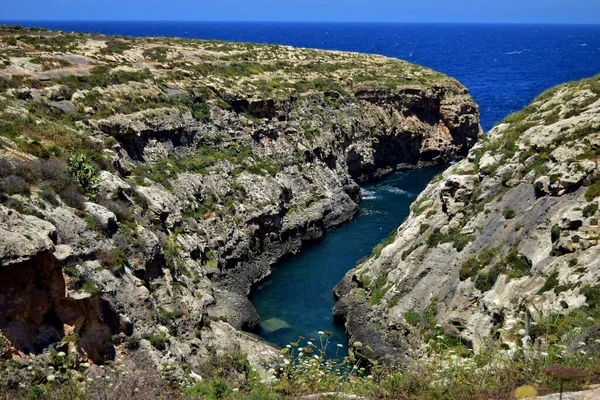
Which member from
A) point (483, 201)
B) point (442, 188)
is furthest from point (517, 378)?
point (442, 188)

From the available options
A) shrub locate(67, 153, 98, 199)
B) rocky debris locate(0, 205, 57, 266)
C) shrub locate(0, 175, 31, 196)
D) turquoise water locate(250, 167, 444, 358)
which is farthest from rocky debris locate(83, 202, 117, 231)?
turquoise water locate(250, 167, 444, 358)

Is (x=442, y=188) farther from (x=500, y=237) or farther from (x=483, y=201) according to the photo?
(x=500, y=237)

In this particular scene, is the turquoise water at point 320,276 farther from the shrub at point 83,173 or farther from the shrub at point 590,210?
the shrub at point 83,173

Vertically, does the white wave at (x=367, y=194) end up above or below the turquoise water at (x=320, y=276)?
above

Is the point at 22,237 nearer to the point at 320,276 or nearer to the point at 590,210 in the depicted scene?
the point at 590,210

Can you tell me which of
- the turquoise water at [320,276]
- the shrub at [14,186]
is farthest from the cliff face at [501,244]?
the shrub at [14,186]
